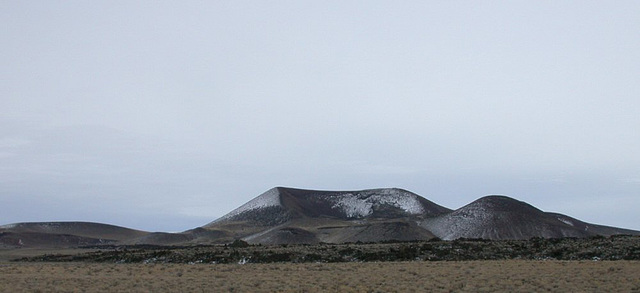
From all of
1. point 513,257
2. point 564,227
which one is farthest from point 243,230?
point 513,257

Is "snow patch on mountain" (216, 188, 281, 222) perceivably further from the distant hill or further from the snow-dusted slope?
the snow-dusted slope

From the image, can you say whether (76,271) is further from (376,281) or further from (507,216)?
(507,216)

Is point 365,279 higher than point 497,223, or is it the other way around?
point 497,223

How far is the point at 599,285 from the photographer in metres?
29.8

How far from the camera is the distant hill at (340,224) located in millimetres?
118062

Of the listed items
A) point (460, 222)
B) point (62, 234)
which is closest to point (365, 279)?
point (460, 222)

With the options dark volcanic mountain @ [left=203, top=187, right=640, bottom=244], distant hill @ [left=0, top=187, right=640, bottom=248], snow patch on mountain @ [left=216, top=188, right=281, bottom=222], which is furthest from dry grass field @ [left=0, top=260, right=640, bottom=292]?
snow patch on mountain @ [left=216, top=188, right=281, bottom=222]

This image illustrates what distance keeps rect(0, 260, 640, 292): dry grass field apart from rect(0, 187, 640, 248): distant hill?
227 ft

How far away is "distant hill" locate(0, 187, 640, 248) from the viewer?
387 ft

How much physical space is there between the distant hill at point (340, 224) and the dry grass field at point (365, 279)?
69318 millimetres

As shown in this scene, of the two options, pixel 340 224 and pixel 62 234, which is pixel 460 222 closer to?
pixel 340 224

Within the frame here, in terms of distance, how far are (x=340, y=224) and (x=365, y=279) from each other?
116 meters

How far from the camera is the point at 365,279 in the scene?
34250mm

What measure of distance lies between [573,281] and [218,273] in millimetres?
21112
